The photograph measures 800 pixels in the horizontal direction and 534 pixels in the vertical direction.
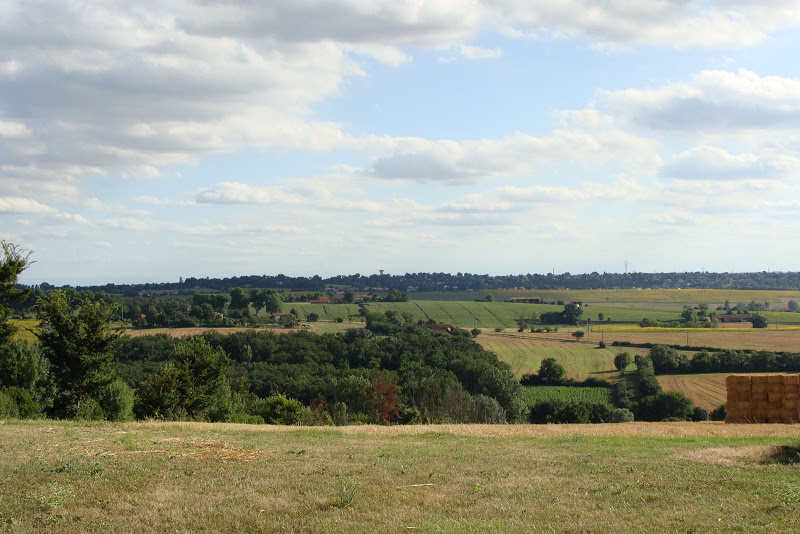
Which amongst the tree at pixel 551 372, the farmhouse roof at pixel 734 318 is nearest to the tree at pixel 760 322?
the farmhouse roof at pixel 734 318

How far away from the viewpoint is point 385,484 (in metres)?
13.3

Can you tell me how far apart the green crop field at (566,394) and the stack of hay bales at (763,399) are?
4736 centimetres

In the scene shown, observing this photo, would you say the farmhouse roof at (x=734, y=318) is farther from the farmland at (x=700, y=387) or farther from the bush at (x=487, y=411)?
the bush at (x=487, y=411)

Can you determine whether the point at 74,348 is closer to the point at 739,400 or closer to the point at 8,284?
the point at 8,284

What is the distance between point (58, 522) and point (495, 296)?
178420 mm

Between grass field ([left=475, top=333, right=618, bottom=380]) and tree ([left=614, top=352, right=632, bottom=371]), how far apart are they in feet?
2.37

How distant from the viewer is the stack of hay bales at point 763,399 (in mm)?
27391

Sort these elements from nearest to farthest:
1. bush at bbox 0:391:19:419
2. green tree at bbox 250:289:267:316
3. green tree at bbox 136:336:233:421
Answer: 1. bush at bbox 0:391:19:419
2. green tree at bbox 136:336:233:421
3. green tree at bbox 250:289:267:316

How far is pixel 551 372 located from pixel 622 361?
29.8ft

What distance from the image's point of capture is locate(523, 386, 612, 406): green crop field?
76.8m

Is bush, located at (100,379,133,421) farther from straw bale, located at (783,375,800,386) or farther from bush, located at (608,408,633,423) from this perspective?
bush, located at (608,408,633,423)

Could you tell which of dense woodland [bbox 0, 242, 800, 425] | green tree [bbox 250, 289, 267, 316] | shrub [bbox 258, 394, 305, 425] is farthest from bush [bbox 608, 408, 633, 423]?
green tree [bbox 250, 289, 267, 316]

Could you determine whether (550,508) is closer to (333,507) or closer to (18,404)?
(333,507)

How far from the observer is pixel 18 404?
30578 mm
